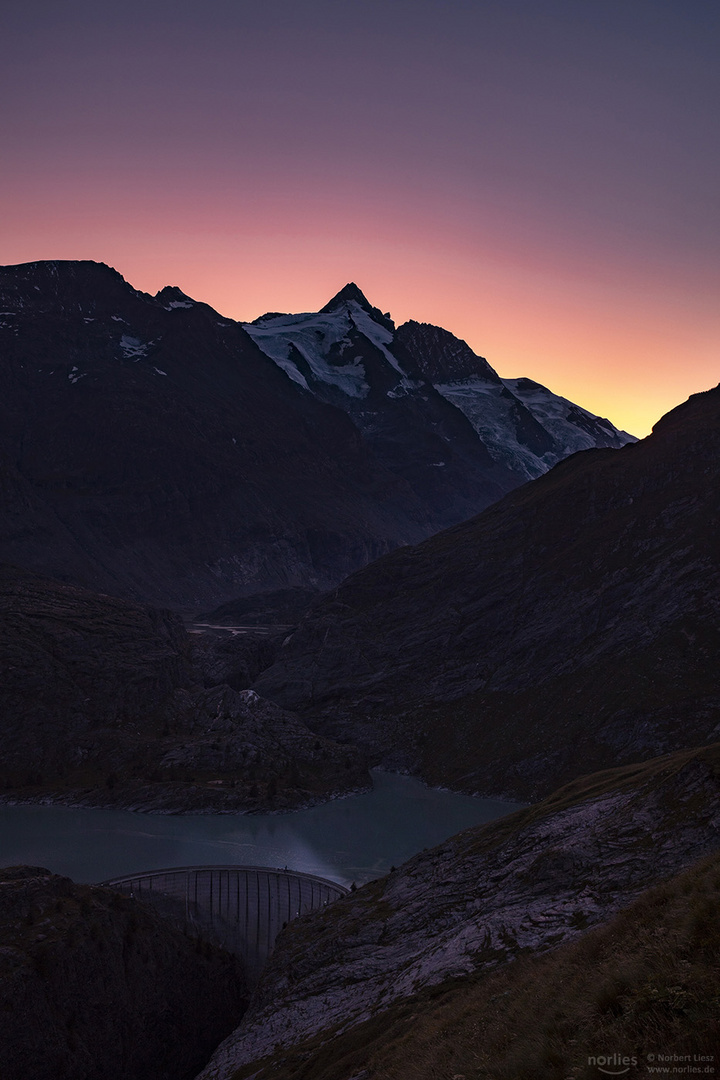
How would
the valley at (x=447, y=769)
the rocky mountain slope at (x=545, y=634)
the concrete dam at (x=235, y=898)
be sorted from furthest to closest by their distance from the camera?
the rocky mountain slope at (x=545, y=634), the concrete dam at (x=235, y=898), the valley at (x=447, y=769)

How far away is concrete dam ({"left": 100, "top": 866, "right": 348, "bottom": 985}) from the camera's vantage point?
70.4 m

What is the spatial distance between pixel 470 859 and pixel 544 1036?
40.1 m

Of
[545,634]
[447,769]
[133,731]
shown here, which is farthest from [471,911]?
[545,634]

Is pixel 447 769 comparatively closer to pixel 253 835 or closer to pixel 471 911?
pixel 253 835

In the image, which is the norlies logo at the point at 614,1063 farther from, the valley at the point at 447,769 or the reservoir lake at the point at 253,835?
the reservoir lake at the point at 253,835

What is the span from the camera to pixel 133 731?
13888cm

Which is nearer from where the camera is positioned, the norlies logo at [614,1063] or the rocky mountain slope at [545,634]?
the norlies logo at [614,1063]

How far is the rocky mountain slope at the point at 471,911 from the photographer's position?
38062 millimetres

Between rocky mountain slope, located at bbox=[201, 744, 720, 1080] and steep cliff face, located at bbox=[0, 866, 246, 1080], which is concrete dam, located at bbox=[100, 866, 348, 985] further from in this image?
rocky mountain slope, located at bbox=[201, 744, 720, 1080]

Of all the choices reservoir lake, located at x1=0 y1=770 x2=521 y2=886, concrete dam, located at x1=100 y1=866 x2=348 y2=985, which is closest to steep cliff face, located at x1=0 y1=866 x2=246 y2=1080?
concrete dam, located at x1=100 y1=866 x2=348 y2=985

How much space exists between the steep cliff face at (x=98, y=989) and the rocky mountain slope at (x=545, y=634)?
6762cm

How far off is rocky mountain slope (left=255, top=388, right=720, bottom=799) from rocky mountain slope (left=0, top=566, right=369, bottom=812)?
1410 centimetres

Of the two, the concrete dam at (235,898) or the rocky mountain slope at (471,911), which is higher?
the rocky mountain slope at (471,911)

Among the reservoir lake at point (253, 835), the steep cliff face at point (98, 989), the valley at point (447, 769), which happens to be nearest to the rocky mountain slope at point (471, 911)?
the valley at point (447, 769)
